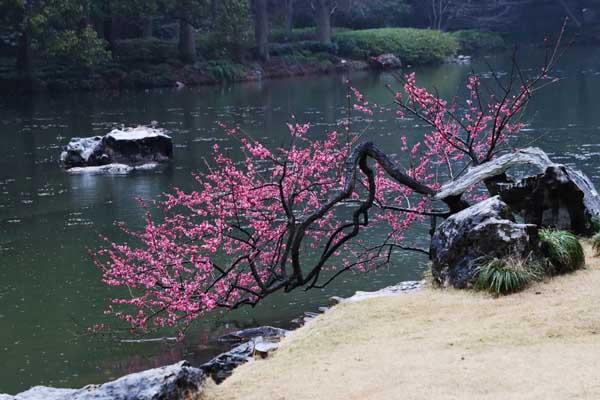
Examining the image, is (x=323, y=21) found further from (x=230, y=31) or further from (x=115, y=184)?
(x=115, y=184)

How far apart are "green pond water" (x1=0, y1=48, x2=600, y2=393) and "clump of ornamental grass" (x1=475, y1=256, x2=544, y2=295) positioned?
3363mm

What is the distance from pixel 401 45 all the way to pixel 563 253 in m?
50.7

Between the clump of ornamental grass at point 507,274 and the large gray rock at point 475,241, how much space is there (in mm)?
105

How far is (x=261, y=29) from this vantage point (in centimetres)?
5362

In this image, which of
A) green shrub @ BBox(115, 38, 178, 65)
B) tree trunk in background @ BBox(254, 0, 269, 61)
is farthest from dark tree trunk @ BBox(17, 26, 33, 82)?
tree trunk in background @ BBox(254, 0, 269, 61)

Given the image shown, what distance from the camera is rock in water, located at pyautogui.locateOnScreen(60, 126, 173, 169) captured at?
25781 mm

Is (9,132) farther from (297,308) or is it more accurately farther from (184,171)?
(297,308)

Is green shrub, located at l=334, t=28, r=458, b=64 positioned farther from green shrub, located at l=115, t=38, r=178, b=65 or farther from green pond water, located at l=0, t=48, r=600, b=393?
green shrub, located at l=115, t=38, r=178, b=65

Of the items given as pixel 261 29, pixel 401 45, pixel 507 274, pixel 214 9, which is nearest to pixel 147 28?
pixel 214 9

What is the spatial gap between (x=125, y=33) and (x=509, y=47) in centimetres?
2857

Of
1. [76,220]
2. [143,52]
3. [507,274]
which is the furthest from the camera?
[143,52]

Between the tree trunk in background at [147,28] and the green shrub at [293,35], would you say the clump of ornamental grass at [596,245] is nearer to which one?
the tree trunk in background at [147,28]

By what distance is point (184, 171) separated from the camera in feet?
79.0

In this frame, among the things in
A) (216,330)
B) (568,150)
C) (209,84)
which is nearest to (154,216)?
(216,330)
